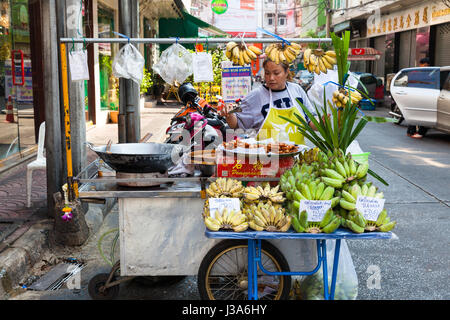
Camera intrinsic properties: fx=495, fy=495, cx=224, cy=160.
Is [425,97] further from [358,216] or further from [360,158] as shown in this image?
[358,216]

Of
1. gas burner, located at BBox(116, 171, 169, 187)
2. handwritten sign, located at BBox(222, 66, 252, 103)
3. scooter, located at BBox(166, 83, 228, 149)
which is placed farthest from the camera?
handwritten sign, located at BBox(222, 66, 252, 103)

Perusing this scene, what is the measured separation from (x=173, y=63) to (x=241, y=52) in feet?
2.00

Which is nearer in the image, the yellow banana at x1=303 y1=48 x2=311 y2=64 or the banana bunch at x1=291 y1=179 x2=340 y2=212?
the banana bunch at x1=291 y1=179 x2=340 y2=212

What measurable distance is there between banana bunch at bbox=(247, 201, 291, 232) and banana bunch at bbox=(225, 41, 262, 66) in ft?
3.77

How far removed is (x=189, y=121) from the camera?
18.9ft

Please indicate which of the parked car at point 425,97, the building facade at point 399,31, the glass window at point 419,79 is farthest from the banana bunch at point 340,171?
the building facade at point 399,31

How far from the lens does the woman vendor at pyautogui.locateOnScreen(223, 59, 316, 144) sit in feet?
14.5

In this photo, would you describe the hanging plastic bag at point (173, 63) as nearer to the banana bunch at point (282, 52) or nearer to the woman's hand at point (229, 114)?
the woman's hand at point (229, 114)

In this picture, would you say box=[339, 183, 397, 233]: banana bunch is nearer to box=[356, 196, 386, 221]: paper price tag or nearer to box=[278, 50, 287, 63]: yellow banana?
box=[356, 196, 386, 221]: paper price tag

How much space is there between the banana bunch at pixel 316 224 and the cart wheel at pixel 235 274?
0.42 meters

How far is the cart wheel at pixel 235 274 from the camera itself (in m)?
3.41

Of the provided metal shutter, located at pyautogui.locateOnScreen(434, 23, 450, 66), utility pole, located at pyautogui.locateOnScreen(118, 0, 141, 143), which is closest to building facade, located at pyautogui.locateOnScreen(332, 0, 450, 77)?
metal shutter, located at pyautogui.locateOnScreen(434, 23, 450, 66)

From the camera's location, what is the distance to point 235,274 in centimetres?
355
